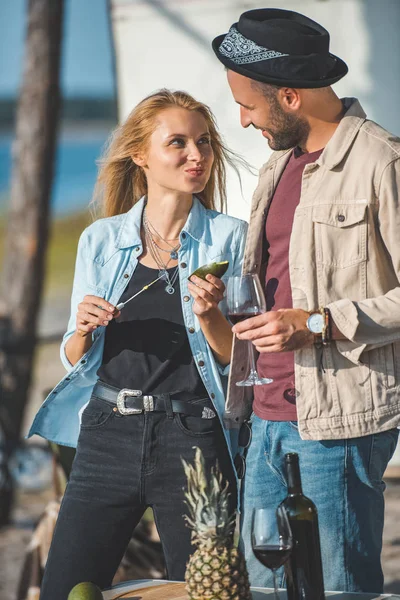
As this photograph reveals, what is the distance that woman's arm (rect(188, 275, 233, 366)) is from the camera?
7.61 feet

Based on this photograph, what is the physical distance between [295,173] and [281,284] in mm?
312

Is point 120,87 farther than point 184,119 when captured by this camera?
Yes

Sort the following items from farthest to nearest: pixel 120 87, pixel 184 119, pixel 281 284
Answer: pixel 120 87 → pixel 184 119 → pixel 281 284

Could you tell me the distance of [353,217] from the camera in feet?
7.09

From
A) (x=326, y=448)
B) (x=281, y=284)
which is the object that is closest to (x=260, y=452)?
(x=326, y=448)

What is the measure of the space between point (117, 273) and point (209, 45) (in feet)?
5.80

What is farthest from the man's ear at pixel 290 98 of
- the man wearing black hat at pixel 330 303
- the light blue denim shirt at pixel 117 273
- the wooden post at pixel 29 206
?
the wooden post at pixel 29 206

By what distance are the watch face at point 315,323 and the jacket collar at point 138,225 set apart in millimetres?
643

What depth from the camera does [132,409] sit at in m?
2.45

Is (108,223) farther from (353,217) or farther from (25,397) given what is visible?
(25,397)

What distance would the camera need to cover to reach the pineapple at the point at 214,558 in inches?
70.9

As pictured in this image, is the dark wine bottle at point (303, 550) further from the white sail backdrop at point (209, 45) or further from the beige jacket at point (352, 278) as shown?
the white sail backdrop at point (209, 45)

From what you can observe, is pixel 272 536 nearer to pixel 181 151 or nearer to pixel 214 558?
pixel 214 558

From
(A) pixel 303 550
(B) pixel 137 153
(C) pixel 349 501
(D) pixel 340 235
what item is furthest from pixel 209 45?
(A) pixel 303 550
